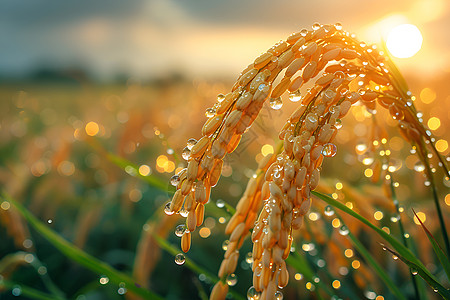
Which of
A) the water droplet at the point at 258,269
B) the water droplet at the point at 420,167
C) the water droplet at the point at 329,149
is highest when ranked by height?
the water droplet at the point at 420,167

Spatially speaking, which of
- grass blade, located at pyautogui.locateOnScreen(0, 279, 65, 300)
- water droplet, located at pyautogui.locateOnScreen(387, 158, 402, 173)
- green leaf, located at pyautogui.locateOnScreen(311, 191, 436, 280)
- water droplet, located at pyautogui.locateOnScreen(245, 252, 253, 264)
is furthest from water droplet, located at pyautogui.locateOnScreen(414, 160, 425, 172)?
grass blade, located at pyautogui.locateOnScreen(0, 279, 65, 300)

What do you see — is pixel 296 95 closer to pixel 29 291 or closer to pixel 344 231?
pixel 344 231

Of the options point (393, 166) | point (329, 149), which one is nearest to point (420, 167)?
point (393, 166)

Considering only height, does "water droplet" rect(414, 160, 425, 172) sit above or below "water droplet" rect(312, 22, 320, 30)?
below

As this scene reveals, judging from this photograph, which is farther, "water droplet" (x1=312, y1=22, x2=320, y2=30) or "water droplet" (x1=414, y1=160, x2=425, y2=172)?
"water droplet" (x1=414, y1=160, x2=425, y2=172)

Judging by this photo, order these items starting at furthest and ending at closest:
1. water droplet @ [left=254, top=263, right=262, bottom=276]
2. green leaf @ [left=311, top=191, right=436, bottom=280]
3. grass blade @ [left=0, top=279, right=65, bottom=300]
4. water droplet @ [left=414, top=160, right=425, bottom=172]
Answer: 1. grass blade @ [left=0, top=279, right=65, bottom=300]
2. water droplet @ [left=414, top=160, right=425, bottom=172]
3. green leaf @ [left=311, top=191, right=436, bottom=280]
4. water droplet @ [left=254, top=263, right=262, bottom=276]

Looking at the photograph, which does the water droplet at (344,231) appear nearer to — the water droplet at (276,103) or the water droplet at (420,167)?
the water droplet at (420,167)

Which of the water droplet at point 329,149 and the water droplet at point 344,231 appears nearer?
the water droplet at point 329,149

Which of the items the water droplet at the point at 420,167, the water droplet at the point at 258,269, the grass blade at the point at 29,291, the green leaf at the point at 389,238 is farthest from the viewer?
the grass blade at the point at 29,291

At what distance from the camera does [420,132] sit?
88 cm

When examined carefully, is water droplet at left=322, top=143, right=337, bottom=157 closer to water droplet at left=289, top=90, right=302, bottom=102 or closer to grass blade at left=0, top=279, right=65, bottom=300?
water droplet at left=289, top=90, right=302, bottom=102

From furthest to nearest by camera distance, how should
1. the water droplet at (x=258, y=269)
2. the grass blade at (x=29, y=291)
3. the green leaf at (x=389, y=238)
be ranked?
the grass blade at (x=29, y=291), the green leaf at (x=389, y=238), the water droplet at (x=258, y=269)

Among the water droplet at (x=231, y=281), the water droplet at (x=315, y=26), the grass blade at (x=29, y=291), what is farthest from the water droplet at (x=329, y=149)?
the grass blade at (x=29, y=291)

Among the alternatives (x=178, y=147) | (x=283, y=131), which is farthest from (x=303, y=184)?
(x=178, y=147)
